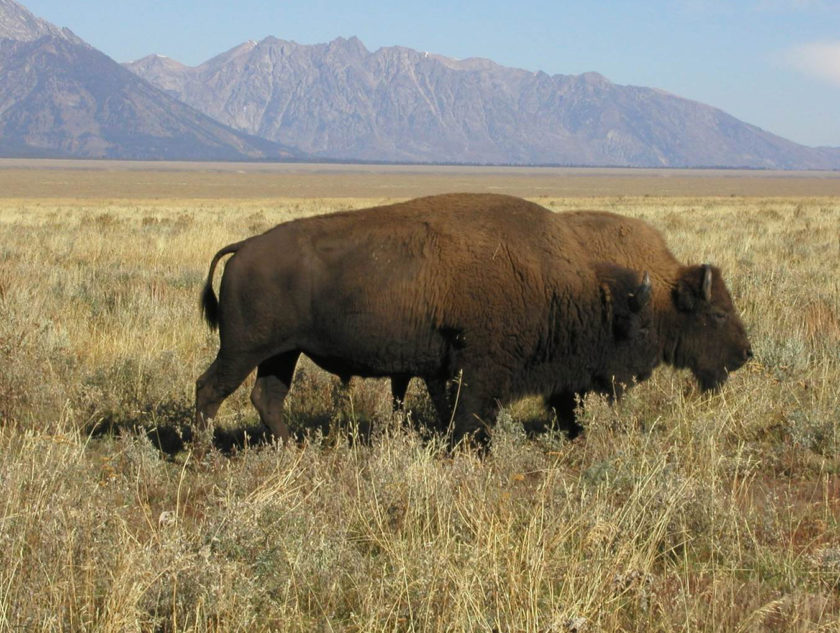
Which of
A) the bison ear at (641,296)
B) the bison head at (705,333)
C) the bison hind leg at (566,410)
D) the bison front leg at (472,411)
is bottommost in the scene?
the bison hind leg at (566,410)

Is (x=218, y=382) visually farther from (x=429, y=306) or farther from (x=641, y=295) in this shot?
→ (x=641, y=295)

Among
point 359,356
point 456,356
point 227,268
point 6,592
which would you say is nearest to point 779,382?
point 456,356

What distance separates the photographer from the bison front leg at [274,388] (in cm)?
685

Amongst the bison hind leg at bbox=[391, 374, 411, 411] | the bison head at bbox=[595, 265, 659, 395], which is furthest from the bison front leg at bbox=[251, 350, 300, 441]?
the bison head at bbox=[595, 265, 659, 395]

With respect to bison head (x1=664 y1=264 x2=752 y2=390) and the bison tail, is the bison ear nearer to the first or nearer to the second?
bison head (x1=664 y1=264 x2=752 y2=390)

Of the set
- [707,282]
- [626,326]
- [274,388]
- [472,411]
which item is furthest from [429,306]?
[707,282]

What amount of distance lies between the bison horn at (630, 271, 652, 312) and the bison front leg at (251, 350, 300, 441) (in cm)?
234

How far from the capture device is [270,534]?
416cm

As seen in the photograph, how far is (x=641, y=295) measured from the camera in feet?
22.2

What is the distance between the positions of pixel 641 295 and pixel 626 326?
0.86ft

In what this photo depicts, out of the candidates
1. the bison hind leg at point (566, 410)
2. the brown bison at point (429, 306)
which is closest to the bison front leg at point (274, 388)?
the brown bison at point (429, 306)

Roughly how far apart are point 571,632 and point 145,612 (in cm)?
145

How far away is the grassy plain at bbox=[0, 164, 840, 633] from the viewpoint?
354 cm

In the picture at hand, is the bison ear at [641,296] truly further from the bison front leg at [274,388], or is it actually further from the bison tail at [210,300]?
the bison tail at [210,300]
